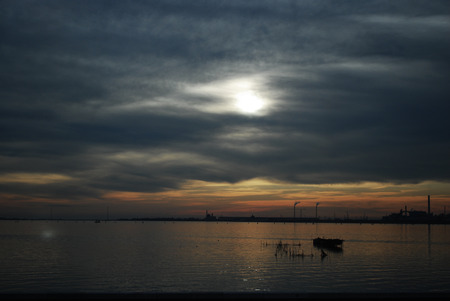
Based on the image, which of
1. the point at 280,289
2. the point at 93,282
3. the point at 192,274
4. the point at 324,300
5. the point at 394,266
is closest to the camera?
the point at 324,300

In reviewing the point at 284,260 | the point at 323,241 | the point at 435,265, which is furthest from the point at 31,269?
the point at 323,241

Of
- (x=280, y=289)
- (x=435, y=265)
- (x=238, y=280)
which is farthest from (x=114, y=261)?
→ (x=435, y=265)

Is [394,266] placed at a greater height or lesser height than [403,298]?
lesser

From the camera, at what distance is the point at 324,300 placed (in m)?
20.7

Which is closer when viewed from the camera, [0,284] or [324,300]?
[324,300]

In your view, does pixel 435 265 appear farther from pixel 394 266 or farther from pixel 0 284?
pixel 0 284

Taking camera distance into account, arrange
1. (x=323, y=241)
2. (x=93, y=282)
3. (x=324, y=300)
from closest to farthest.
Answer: (x=324, y=300) < (x=93, y=282) < (x=323, y=241)

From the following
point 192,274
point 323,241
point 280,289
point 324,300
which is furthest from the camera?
point 323,241

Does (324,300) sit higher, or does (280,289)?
(324,300)

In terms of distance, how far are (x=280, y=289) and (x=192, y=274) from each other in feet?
55.5

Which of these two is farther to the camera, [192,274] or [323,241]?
[323,241]

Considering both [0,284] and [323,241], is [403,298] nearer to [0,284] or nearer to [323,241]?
[0,284]

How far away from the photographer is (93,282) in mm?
50344

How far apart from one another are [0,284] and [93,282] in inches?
427
